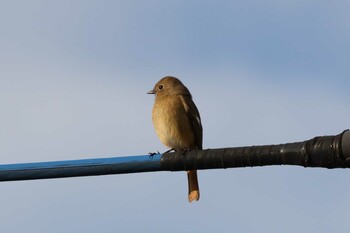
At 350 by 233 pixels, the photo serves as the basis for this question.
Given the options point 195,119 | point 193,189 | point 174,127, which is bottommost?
point 193,189

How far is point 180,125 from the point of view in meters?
11.6

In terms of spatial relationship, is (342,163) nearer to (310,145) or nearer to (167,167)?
(310,145)

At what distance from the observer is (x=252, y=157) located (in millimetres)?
6594

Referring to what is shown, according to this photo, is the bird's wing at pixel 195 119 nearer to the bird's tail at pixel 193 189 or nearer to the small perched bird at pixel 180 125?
the small perched bird at pixel 180 125

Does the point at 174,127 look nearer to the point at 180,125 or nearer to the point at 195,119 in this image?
the point at 180,125

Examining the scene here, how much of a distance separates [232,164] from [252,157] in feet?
0.72

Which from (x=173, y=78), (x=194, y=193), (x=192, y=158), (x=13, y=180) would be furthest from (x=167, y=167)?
(x=173, y=78)

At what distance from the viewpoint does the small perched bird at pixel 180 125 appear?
11.6 m

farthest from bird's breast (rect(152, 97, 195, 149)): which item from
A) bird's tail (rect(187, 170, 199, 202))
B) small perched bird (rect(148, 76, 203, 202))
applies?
bird's tail (rect(187, 170, 199, 202))

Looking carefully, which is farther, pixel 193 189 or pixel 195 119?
pixel 195 119

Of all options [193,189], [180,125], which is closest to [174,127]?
[180,125]

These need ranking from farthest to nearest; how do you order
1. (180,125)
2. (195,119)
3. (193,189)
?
(195,119) < (180,125) < (193,189)

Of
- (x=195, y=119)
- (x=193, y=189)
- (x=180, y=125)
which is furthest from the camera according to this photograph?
(x=195, y=119)

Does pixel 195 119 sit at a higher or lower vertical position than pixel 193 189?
higher
